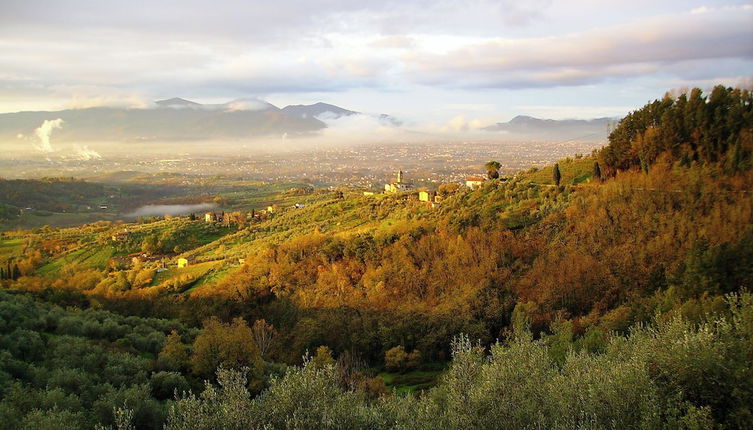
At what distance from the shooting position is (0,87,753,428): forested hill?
35.6ft

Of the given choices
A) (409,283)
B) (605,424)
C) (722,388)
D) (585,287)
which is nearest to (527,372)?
(605,424)

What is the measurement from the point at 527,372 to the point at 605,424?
2.41 m

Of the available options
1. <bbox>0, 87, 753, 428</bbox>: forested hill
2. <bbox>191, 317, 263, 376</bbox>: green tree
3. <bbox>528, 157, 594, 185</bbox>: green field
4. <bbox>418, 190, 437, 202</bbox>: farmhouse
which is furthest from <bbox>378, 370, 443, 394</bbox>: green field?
<bbox>418, 190, 437, 202</bbox>: farmhouse

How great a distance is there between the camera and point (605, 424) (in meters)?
10.2

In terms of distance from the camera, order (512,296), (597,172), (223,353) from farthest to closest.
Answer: (597,172) → (512,296) → (223,353)

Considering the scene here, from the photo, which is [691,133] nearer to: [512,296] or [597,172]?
[597,172]

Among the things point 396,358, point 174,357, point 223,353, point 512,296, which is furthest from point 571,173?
point 174,357

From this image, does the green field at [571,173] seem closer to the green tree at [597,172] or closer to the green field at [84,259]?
the green tree at [597,172]

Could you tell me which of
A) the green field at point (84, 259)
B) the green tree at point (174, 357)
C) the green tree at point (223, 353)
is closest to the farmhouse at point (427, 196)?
the green tree at point (223, 353)

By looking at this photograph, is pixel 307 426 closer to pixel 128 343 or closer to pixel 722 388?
pixel 722 388

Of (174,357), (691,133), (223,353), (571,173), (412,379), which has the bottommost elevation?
(412,379)

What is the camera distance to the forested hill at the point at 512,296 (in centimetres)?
1084

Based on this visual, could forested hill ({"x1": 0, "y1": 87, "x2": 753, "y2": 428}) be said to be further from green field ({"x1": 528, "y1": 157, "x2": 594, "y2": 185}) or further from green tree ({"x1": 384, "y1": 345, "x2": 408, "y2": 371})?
green field ({"x1": 528, "y1": 157, "x2": 594, "y2": 185})

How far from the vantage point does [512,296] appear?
116ft
